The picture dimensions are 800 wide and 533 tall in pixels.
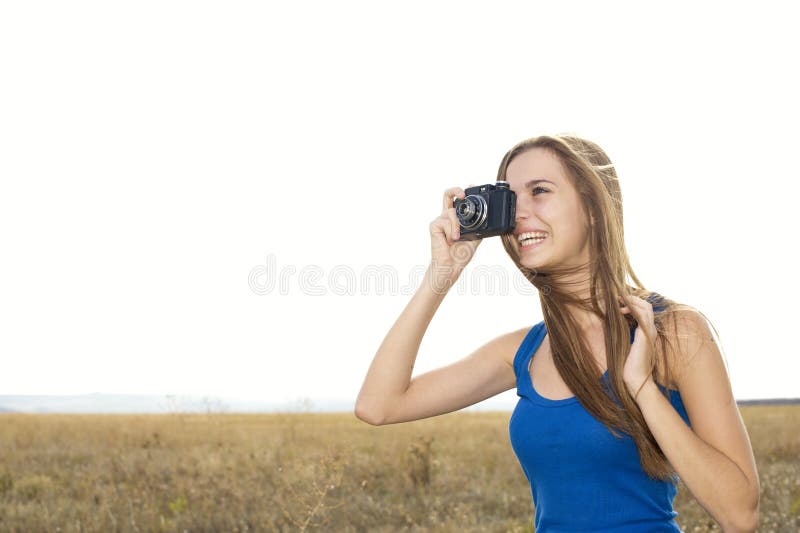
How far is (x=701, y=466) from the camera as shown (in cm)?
168

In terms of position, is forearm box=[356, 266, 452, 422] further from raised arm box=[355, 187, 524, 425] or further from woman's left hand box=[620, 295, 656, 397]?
woman's left hand box=[620, 295, 656, 397]

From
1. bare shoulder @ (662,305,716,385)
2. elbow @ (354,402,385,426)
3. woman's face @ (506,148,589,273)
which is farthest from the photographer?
elbow @ (354,402,385,426)

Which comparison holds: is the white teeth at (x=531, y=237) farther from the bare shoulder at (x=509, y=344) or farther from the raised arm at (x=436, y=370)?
the bare shoulder at (x=509, y=344)

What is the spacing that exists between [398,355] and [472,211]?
526 millimetres

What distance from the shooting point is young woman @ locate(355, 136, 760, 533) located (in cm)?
174

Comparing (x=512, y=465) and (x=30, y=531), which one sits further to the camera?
(x=512, y=465)

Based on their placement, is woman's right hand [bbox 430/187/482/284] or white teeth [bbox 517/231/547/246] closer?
white teeth [bbox 517/231/547/246]

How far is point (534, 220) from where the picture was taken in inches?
83.4

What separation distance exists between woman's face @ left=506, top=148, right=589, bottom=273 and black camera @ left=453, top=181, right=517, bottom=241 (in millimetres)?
39

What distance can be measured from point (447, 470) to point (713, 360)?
18.4 ft

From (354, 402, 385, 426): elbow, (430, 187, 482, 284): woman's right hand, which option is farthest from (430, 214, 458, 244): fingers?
(354, 402, 385, 426): elbow

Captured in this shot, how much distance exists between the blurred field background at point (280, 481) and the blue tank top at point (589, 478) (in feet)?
7.70

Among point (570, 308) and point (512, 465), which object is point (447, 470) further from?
point (570, 308)

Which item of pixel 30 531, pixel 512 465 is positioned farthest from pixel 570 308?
pixel 512 465
